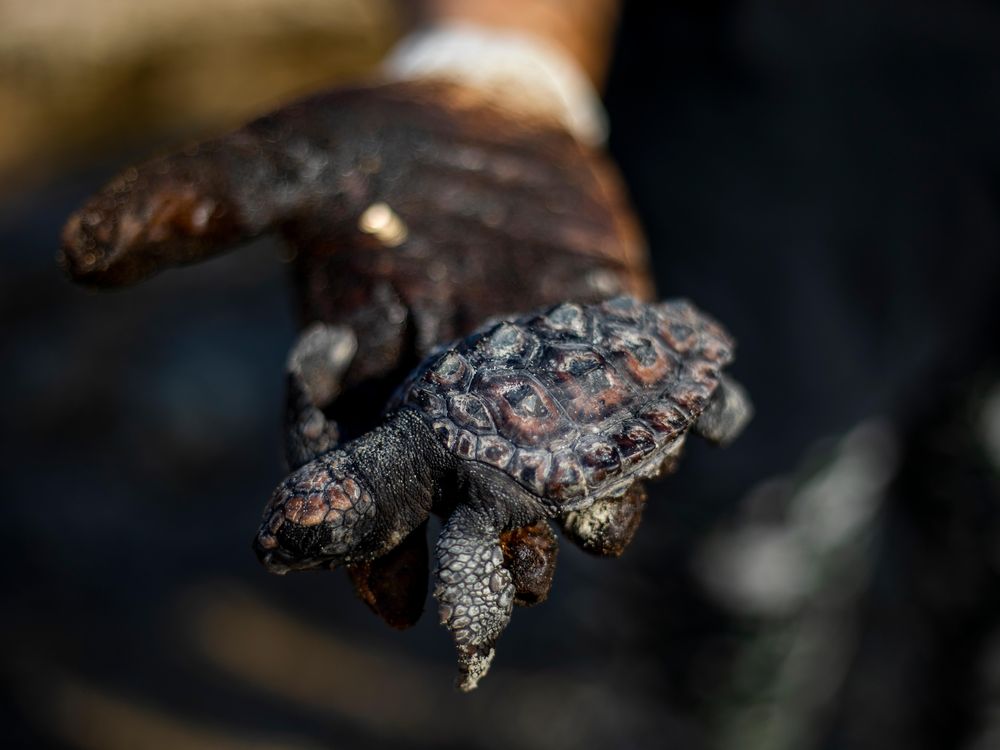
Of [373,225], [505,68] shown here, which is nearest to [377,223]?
[373,225]

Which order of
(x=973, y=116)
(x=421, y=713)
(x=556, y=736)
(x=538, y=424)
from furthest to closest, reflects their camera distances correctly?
(x=556, y=736) < (x=421, y=713) < (x=973, y=116) < (x=538, y=424)

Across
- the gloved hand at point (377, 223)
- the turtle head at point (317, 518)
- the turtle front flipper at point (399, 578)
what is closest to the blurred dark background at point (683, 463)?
the gloved hand at point (377, 223)

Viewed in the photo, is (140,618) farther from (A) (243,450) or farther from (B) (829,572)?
(B) (829,572)

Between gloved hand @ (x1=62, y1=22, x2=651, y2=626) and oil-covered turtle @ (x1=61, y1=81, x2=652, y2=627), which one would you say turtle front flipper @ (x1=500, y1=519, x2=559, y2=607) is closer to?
gloved hand @ (x1=62, y1=22, x2=651, y2=626)

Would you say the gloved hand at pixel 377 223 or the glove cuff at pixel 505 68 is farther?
the glove cuff at pixel 505 68

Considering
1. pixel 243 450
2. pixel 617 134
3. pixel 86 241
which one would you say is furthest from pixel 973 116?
pixel 243 450

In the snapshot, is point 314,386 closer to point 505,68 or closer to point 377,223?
point 377,223

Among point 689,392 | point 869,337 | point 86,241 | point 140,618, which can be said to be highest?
point 86,241

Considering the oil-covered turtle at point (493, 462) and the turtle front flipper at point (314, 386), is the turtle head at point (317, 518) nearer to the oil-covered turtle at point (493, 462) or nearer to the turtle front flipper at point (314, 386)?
the oil-covered turtle at point (493, 462)
